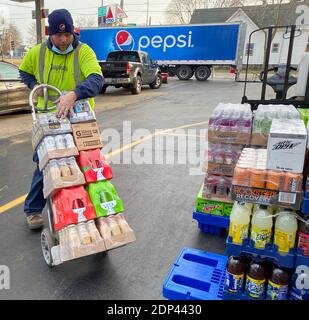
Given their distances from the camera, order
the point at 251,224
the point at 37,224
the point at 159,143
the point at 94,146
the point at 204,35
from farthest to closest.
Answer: the point at 204,35 → the point at 159,143 → the point at 37,224 → the point at 94,146 → the point at 251,224

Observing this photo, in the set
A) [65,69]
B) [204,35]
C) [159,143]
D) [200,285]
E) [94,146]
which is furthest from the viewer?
[204,35]

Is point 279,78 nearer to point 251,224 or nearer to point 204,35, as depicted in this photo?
point 251,224

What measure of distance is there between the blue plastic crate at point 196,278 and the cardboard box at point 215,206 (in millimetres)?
716

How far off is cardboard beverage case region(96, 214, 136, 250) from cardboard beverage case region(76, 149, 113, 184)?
36 centimetres

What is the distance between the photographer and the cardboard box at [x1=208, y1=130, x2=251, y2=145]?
3.28 m

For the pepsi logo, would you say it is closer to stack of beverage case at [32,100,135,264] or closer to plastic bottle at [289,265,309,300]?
stack of beverage case at [32,100,135,264]

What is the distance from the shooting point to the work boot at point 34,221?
3621 millimetres

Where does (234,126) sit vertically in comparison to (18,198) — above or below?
above

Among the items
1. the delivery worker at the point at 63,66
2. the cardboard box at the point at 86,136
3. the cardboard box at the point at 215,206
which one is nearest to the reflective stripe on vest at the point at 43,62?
the delivery worker at the point at 63,66

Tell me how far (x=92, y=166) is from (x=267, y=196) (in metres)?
1.48

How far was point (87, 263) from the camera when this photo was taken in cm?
311

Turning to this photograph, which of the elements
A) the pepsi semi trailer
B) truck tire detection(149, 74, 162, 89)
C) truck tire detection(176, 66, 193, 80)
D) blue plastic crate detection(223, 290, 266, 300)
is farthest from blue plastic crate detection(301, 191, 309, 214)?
truck tire detection(176, 66, 193, 80)

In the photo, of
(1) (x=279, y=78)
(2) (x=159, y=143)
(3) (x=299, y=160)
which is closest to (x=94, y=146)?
(3) (x=299, y=160)

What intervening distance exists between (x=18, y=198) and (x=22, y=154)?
7.03 feet
